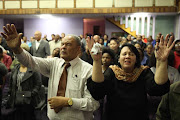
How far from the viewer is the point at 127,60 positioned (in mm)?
1867

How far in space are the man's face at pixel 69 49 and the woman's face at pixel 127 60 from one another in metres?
0.48

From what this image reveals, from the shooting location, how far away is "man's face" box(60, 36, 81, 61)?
79.0 inches

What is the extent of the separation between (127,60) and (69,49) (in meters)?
0.58

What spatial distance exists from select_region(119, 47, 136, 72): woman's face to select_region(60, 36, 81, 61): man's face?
0.48m

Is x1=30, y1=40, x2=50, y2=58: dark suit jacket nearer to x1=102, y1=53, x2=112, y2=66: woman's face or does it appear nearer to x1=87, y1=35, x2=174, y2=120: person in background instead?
x1=102, y1=53, x2=112, y2=66: woman's face

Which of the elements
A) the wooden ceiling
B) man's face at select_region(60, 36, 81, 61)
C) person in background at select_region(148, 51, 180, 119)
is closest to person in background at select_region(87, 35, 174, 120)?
man's face at select_region(60, 36, 81, 61)

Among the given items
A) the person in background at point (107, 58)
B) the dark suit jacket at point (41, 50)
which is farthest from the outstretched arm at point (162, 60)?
the dark suit jacket at point (41, 50)

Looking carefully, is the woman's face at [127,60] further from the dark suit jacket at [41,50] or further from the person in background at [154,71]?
the dark suit jacket at [41,50]

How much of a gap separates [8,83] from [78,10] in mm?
8128

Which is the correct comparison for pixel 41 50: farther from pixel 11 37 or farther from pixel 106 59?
pixel 11 37

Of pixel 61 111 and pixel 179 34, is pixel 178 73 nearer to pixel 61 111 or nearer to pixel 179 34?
pixel 61 111

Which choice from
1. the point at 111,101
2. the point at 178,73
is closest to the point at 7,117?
the point at 111,101

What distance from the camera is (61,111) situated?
192 centimetres

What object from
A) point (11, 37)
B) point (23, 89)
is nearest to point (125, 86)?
point (11, 37)
